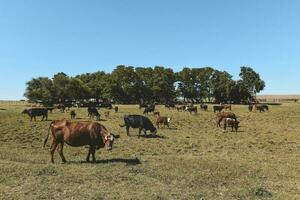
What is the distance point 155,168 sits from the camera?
58.1 ft

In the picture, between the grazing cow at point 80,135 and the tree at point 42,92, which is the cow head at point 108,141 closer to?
the grazing cow at point 80,135

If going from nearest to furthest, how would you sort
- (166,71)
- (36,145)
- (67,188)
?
(67,188) < (36,145) < (166,71)

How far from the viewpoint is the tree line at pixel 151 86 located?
131000 millimetres

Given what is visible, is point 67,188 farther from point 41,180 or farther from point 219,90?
point 219,90

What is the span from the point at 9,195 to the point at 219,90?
128 m

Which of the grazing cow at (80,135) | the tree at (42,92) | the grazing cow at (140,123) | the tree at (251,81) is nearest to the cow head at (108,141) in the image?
the grazing cow at (80,135)

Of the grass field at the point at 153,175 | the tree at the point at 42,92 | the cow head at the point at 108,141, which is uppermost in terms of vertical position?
the tree at the point at 42,92

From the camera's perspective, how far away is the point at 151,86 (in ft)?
462

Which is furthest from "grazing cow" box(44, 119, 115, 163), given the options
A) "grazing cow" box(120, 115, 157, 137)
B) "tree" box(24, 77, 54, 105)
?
"tree" box(24, 77, 54, 105)

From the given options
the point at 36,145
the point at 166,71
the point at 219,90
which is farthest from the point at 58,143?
the point at 166,71

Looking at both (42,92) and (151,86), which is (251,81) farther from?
(42,92)

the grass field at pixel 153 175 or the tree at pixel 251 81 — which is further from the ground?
the tree at pixel 251 81

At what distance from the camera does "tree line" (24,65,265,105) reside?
131 metres

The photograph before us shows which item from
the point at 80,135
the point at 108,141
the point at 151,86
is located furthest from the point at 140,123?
the point at 151,86
